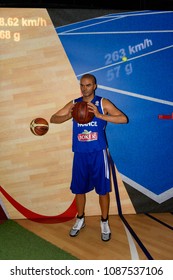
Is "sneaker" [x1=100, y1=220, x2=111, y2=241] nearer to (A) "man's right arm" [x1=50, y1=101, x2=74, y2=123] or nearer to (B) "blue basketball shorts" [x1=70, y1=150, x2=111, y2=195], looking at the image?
(B) "blue basketball shorts" [x1=70, y1=150, x2=111, y2=195]

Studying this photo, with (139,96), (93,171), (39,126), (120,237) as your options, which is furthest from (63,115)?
(120,237)

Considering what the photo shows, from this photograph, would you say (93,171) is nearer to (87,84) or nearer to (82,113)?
(82,113)

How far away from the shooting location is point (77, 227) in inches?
112

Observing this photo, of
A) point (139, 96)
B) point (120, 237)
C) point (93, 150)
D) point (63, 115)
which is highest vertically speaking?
point (139, 96)

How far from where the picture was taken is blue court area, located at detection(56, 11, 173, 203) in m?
3.00

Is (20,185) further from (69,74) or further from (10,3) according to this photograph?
(10,3)

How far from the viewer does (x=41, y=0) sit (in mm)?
2947

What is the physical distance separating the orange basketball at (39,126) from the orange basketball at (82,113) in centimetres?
48

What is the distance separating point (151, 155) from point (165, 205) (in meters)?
0.67

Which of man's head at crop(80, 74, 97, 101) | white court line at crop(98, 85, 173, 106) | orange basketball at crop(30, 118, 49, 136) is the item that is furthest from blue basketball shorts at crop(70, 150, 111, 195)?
white court line at crop(98, 85, 173, 106)

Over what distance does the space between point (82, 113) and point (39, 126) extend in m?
0.60

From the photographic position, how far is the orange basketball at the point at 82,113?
2.54 meters

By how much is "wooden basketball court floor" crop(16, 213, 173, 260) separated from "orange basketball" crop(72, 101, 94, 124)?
1.22m
